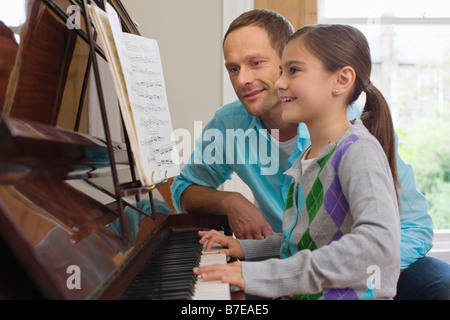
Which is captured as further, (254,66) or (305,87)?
(254,66)

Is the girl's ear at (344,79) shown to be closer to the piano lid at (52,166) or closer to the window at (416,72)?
the piano lid at (52,166)

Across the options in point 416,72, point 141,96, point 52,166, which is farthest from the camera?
point 416,72

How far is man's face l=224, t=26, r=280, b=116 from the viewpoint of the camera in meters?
1.70

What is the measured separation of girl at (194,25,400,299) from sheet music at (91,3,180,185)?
24 centimetres

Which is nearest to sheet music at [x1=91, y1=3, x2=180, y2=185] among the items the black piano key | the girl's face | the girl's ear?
the black piano key

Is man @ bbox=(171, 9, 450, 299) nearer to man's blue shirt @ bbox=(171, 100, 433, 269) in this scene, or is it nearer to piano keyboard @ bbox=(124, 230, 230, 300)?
man's blue shirt @ bbox=(171, 100, 433, 269)

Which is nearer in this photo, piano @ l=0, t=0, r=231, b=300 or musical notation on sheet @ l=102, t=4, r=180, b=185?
piano @ l=0, t=0, r=231, b=300

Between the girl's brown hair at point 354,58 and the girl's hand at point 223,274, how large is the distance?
1.82 ft

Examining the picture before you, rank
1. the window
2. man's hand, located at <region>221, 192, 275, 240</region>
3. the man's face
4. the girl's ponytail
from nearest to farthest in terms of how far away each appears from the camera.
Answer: the girl's ponytail → man's hand, located at <region>221, 192, 275, 240</region> → the man's face → the window

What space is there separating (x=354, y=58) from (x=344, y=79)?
70mm

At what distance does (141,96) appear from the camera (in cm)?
112

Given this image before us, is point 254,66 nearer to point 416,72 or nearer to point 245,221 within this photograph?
point 245,221

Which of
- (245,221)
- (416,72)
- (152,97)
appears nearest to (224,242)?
(245,221)

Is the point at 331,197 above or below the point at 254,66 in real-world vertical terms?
below
